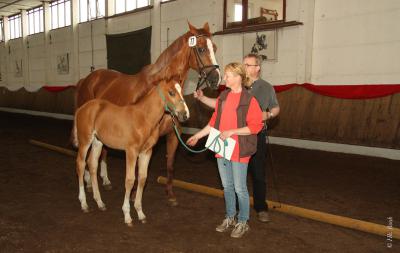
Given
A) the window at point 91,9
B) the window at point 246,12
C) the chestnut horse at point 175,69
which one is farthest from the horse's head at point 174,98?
the window at point 91,9

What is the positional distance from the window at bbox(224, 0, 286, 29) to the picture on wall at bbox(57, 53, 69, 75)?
12.2 metres

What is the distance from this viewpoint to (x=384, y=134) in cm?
844

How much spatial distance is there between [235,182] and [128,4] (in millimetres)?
15164

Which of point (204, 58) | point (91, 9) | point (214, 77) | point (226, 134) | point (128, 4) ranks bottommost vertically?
point (226, 134)

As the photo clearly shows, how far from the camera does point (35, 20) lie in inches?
995

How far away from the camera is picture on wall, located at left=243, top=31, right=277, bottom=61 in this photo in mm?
11250

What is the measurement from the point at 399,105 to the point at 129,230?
6.83 meters

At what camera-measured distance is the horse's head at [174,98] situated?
4012 mm

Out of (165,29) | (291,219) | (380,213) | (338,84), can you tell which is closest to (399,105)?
(338,84)

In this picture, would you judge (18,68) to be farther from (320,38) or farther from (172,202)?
(172,202)

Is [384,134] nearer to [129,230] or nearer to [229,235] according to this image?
[229,235]

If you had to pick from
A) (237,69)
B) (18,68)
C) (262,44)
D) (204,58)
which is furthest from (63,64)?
(237,69)

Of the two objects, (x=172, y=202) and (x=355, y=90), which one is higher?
(x=355, y=90)

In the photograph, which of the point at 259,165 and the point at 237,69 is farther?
the point at 259,165
